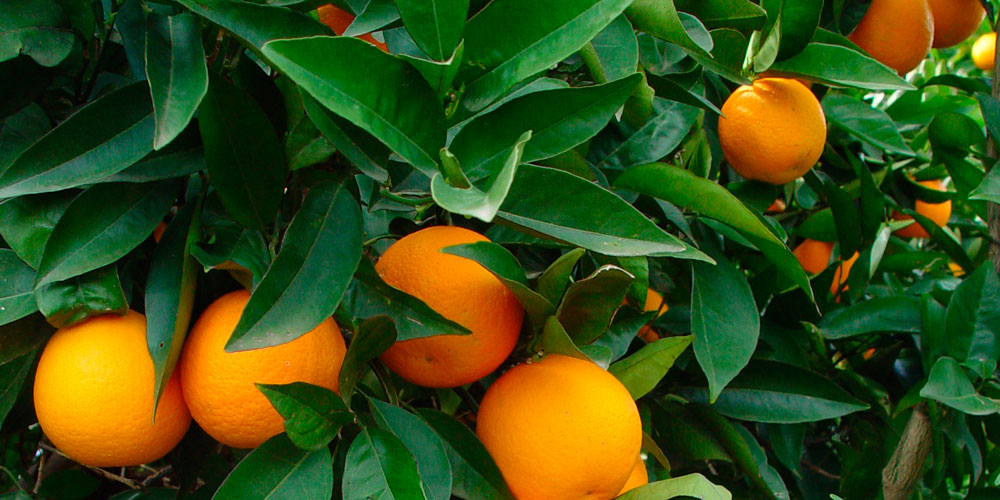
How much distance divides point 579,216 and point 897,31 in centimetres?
87

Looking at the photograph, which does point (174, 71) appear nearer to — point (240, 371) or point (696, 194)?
point (240, 371)

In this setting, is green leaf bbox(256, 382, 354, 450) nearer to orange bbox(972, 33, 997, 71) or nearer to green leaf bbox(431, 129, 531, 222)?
green leaf bbox(431, 129, 531, 222)

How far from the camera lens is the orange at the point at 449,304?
662 mm

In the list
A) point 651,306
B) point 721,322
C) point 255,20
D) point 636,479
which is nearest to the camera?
point 255,20

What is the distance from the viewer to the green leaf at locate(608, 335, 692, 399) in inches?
32.0

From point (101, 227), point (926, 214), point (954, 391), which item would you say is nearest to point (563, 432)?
point (101, 227)

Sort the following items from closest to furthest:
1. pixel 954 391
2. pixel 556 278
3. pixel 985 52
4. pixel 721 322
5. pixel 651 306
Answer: pixel 556 278
pixel 721 322
pixel 954 391
pixel 651 306
pixel 985 52

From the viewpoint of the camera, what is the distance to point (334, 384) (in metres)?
0.67

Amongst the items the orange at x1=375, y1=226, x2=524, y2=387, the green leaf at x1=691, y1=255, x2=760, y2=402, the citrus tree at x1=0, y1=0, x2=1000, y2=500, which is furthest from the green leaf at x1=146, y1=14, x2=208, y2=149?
the green leaf at x1=691, y1=255, x2=760, y2=402

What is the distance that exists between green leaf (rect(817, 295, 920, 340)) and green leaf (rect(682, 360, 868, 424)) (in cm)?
17

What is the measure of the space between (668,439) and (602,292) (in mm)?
393

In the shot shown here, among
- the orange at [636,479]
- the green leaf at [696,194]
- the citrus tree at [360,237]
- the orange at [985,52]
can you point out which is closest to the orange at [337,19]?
the citrus tree at [360,237]

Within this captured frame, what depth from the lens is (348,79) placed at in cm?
52

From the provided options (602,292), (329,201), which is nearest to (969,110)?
(602,292)
